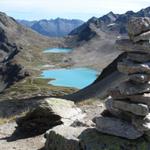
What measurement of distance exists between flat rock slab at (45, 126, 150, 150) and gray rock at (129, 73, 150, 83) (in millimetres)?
2778

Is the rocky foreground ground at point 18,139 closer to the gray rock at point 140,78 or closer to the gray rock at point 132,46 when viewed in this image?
the gray rock at point 140,78

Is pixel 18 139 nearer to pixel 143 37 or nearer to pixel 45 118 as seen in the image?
pixel 45 118

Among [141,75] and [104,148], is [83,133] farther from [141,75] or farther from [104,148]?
[141,75]

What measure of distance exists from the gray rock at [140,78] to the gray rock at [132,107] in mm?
1085

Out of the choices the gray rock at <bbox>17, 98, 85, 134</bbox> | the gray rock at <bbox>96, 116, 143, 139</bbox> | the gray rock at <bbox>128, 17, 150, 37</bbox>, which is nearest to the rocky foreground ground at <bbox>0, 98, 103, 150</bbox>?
the gray rock at <bbox>17, 98, 85, 134</bbox>

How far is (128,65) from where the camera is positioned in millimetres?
20734

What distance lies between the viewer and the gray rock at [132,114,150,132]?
20.4 m

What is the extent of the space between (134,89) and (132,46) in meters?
1.97

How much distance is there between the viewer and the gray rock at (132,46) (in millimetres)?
20516

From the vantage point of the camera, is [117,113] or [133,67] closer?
[133,67]

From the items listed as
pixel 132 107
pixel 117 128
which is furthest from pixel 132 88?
pixel 117 128

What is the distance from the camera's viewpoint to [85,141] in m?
21.7

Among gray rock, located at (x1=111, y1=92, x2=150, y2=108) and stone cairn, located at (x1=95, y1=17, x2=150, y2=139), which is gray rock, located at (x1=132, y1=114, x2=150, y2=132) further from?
gray rock, located at (x1=111, y1=92, x2=150, y2=108)

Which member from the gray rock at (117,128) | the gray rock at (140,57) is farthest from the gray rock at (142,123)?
the gray rock at (140,57)
